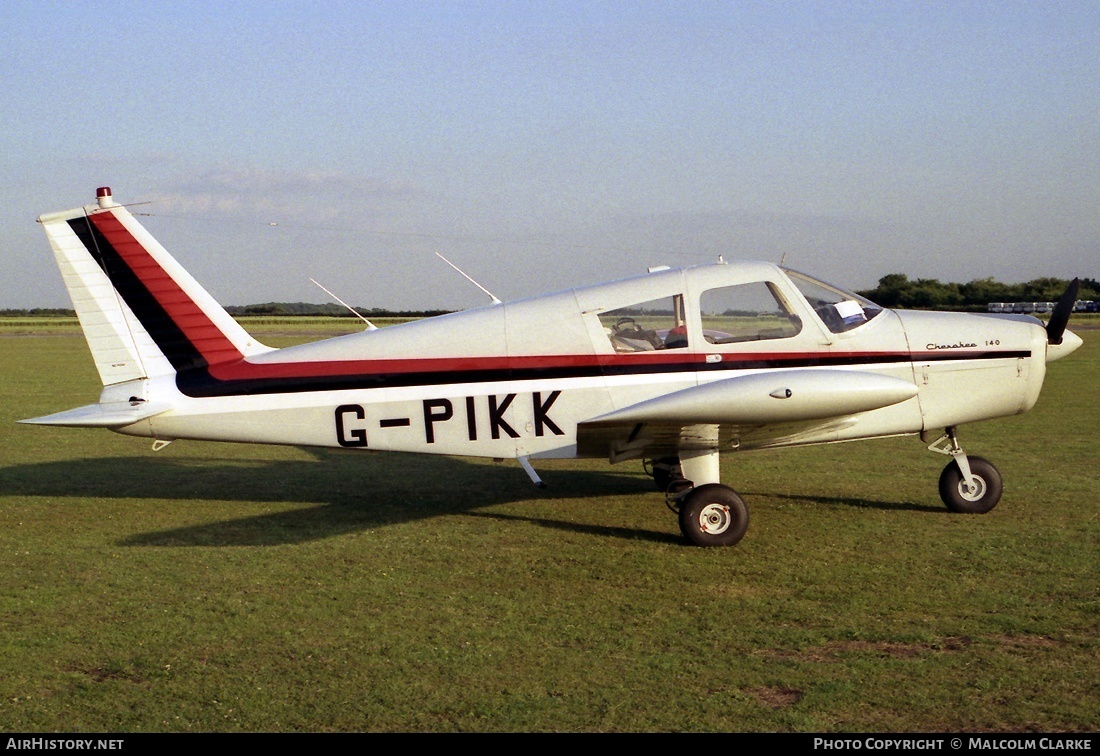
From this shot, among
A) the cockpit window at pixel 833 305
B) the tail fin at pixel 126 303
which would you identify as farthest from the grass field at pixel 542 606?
the cockpit window at pixel 833 305

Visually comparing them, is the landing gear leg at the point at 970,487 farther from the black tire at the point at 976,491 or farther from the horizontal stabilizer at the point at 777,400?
the horizontal stabilizer at the point at 777,400

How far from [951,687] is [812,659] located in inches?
28.6

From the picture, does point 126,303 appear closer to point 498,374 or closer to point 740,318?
point 498,374

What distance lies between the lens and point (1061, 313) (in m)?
8.67

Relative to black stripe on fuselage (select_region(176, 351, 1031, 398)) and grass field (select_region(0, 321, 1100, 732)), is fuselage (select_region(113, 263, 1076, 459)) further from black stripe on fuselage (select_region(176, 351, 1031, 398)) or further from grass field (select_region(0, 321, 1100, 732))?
grass field (select_region(0, 321, 1100, 732))

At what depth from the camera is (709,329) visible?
8.47 m

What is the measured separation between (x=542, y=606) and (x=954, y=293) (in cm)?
4045

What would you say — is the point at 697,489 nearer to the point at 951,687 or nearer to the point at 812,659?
the point at 812,659

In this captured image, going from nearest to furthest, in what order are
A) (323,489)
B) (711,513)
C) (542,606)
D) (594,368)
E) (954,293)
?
1. (542,606)
2. (711,513)
3. (594,368)
4. (323,489)
5. (954,293)

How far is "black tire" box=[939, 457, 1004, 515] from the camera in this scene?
8.84 metres

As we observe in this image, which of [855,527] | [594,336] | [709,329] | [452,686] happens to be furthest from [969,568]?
[452,686]

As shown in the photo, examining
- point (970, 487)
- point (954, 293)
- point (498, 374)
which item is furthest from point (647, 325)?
point (954, 293)

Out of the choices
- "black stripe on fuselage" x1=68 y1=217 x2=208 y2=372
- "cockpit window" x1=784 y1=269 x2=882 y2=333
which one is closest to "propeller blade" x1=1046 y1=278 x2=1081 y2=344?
"cockpit window" x1=784 y1=269 x2=882 y2=333
